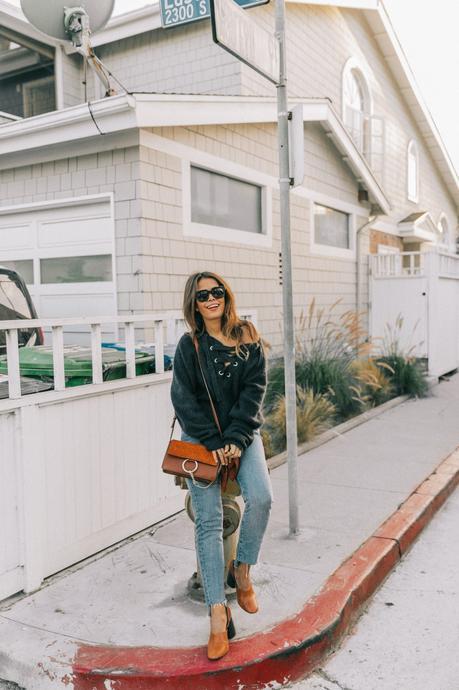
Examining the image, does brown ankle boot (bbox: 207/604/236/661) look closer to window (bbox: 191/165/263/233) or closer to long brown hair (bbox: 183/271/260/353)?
long brown hair (bbox: 183/271/260/353)

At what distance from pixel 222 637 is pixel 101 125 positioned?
5666mm

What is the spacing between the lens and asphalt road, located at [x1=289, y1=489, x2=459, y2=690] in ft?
Result: 9.95

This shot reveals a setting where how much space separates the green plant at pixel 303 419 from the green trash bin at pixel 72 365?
9.54 ft

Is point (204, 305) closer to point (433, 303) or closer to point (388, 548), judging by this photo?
point (388, 548)

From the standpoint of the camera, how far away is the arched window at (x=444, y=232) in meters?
19.6

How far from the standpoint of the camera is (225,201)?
8.89 meters

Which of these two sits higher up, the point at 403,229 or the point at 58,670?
the point at 403,229

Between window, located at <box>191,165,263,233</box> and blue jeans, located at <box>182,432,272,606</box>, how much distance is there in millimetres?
5491

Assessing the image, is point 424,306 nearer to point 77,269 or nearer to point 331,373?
point 331,373

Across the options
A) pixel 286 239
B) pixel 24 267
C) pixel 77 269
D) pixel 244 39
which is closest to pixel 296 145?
pixel 286 239

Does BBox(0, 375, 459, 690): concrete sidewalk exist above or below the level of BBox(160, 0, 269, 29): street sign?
below

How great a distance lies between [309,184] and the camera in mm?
11016

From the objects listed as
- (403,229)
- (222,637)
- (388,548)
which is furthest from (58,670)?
(403,229)

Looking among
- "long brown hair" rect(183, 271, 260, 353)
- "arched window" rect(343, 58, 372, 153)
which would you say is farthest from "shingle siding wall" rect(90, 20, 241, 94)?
"long brown hair" rect(183, 271, 260, 353)
